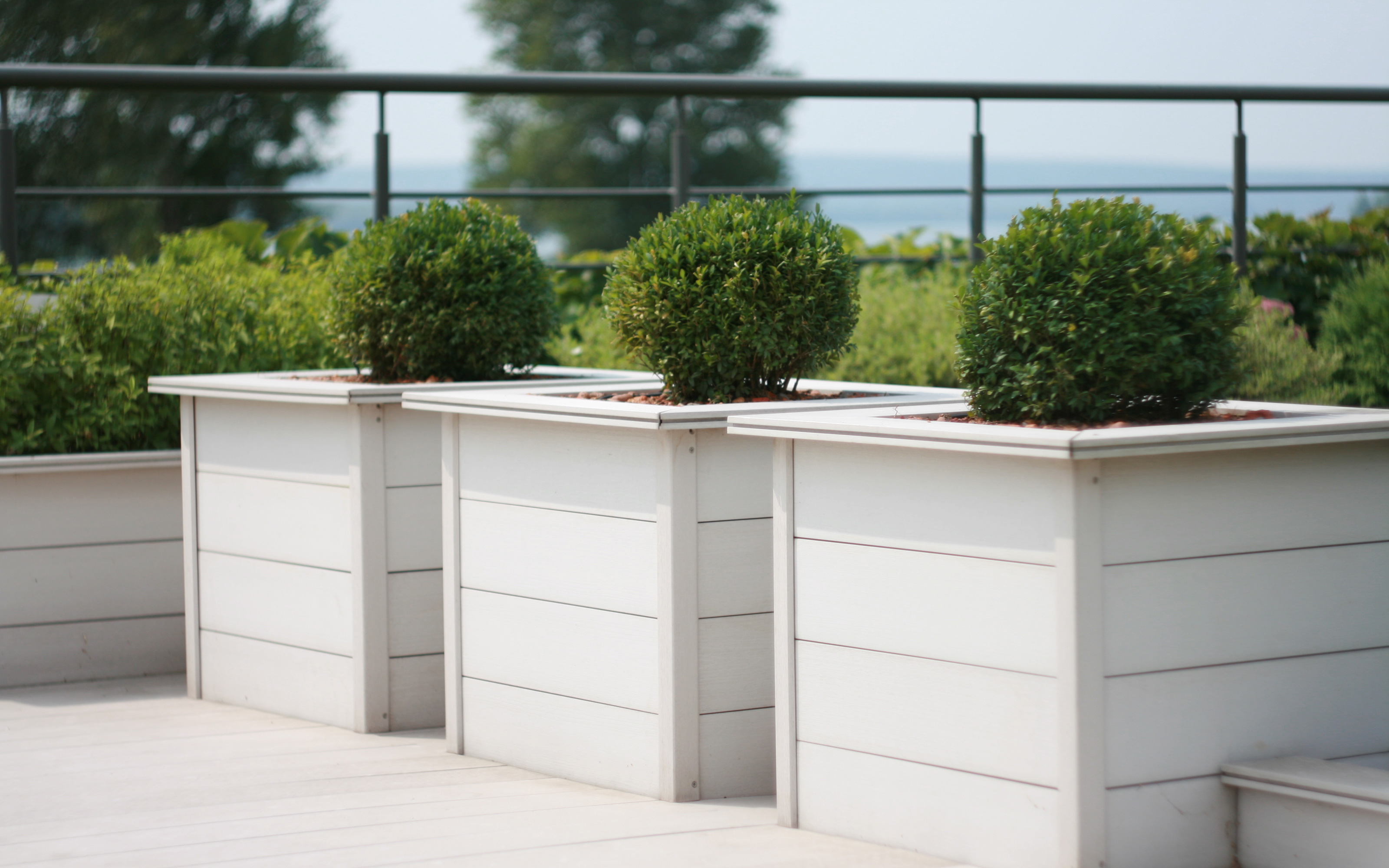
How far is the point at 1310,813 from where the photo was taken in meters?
1.82

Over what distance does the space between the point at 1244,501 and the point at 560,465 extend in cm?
118

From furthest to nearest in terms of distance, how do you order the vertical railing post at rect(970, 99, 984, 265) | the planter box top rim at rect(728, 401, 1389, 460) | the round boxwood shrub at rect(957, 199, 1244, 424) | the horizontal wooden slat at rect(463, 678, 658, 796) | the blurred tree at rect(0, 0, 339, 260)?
the blurred tree at rect(0, 0, 339, 260) → the vertical railing post at rect(970, 99, 984, 265) → the horizontal wooden slat at rect(463, 678, 658, 796) → the round boxwood shrub at rect(957, 199, 1244, 424) → the planter box top rim at rect(728, 401, 1389, 460)

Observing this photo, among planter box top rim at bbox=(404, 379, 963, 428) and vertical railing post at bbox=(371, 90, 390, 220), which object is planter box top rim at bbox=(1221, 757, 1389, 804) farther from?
vertical railing post at bbox=(371, 90, 390, 220)

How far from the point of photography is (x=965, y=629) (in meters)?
1.91

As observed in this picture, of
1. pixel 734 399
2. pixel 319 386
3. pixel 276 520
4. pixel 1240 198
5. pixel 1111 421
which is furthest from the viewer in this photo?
pixel 1240 198

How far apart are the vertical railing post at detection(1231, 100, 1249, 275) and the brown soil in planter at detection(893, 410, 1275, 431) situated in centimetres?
273

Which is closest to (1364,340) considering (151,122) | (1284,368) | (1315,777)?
(1284,368)

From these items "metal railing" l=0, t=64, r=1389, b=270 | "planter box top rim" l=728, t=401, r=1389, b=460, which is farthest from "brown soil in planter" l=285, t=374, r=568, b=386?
"planter box top rim" l=728, t=401, r=1389, b=460

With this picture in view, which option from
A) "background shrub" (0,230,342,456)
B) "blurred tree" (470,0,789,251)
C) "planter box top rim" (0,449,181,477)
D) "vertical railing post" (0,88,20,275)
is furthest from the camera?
"blurred tree" (470,0,789,251)

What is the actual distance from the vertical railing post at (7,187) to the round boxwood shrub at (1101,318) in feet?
9.70

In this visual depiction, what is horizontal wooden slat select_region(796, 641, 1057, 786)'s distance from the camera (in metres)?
1.83

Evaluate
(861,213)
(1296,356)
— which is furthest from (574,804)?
(861,213)

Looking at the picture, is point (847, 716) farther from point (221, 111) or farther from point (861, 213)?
point (221, 111)

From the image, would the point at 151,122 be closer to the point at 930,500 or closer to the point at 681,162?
the point at 681,162
